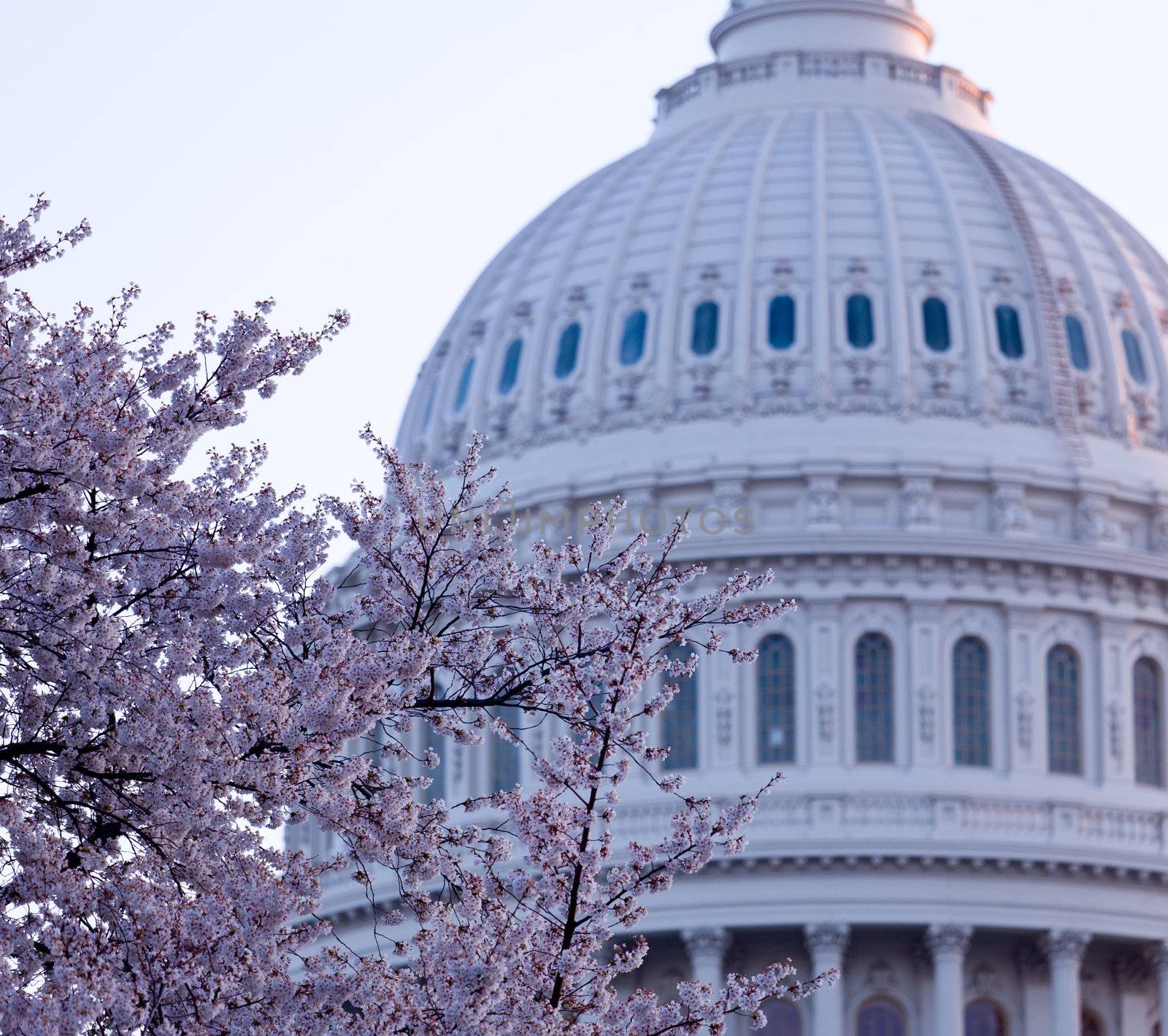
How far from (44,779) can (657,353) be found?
6135cm

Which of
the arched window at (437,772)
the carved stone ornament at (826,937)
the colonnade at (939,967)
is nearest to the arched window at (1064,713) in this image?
the colonnade at (939,967)

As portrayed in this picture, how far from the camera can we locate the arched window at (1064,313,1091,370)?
266ft

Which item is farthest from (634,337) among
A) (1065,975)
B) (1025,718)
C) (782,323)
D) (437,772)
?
(1065,975)

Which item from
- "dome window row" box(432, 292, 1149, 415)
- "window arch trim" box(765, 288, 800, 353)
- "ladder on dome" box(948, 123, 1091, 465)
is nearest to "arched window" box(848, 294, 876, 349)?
"dome window row" box(432, 292, 1149, 415)

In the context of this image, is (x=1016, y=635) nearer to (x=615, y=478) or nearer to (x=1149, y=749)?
(x=1149, y=749)

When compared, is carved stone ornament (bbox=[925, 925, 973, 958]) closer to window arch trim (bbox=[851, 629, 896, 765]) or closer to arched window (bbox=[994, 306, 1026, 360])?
window arch trim (bbox=[851, 629, 896, 765])

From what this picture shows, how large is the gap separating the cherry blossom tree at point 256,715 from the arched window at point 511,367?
204 feet

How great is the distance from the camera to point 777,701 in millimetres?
74562

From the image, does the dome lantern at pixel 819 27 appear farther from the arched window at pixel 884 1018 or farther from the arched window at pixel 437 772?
the arched window at pixel 884 1018

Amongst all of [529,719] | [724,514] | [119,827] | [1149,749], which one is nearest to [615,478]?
[724,514]

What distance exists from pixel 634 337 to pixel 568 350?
189 cm

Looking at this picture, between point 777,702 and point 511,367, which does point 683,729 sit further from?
point 511,367

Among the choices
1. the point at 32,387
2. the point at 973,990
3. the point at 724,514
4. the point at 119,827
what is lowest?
the point at 119,827

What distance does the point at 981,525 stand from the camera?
76250 mm
